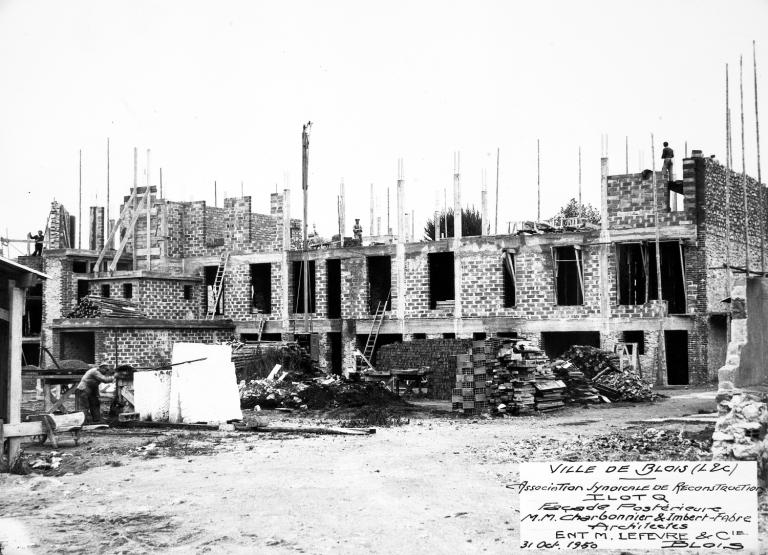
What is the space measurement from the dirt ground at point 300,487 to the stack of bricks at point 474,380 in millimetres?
1896

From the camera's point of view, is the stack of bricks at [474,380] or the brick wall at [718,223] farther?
the brick wall at [718,223]

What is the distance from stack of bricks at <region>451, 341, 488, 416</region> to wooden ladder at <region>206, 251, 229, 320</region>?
644 inches

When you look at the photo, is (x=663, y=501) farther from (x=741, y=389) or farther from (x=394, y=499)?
(x=741, y=389)

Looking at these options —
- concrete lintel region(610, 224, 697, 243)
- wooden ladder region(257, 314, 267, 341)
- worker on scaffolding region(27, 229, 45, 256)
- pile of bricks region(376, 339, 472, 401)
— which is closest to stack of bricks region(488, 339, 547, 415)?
pile of bricks region(376, 339, 472, 401)

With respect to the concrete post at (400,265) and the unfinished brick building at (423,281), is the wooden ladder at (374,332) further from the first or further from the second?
the concrete post at (400,265)

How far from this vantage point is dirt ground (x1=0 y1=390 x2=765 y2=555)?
8188 mm

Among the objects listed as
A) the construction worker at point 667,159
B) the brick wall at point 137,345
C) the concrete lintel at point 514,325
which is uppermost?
the construction worker at point 667,159

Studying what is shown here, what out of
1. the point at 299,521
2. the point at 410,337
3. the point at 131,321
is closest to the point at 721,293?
the point at 410,337

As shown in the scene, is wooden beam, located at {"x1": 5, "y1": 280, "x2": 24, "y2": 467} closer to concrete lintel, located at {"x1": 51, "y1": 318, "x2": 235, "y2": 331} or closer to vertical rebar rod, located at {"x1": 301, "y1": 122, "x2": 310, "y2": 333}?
concrete lintel, located at {"x1": 51, "y1": 318, "x2": 235, "y2": 331}

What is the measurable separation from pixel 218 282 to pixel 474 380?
17077 millimetres

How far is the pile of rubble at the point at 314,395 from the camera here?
2083 cm

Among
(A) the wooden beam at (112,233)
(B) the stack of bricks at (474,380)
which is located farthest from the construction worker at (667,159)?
(A) the wooden beam at (112,233)

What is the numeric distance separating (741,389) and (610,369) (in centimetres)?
1186

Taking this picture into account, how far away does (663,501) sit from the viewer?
5727 mm
